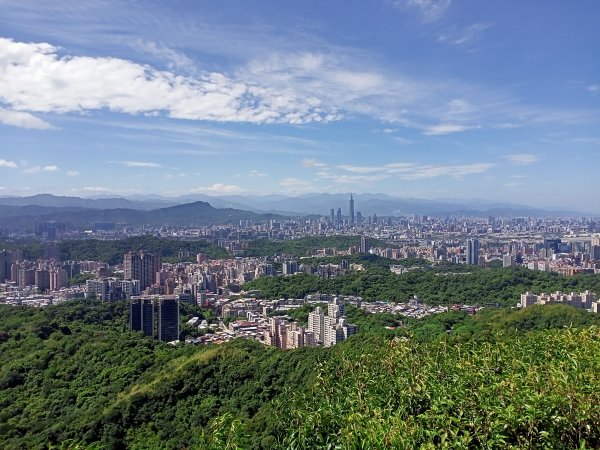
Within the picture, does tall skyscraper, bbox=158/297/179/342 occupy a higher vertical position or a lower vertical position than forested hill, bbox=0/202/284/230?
lower

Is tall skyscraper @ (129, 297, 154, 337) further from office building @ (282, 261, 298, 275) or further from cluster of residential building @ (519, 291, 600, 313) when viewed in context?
office building @ (282, 261, 298, 275)

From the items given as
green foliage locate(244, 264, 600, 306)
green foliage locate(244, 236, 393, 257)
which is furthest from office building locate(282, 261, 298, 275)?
green foliage locate(244, 236, 393, 257)

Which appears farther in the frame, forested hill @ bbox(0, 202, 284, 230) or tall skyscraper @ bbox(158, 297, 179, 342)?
forested hill @ bbox(0, 202, 284, 230)

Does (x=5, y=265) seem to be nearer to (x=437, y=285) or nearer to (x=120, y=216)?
(x=437, y=285)

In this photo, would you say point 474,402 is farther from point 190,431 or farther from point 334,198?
point 334,198

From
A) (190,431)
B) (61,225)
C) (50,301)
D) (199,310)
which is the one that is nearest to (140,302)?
(199,310)
